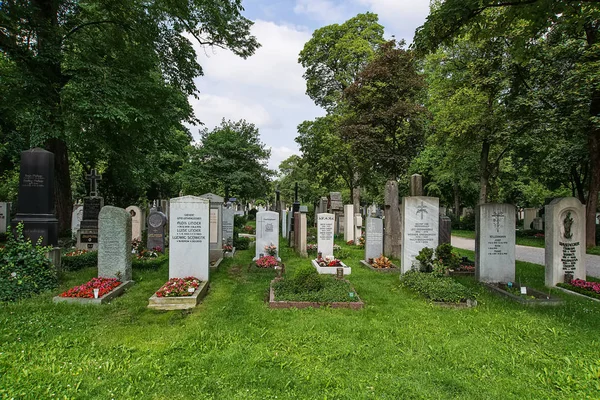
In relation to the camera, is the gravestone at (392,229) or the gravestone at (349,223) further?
the gravestone at (349,223)

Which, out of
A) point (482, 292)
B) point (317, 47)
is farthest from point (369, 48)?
point (482, 292)

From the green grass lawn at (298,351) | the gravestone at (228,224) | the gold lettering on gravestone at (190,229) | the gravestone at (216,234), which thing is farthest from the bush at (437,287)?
the gravestone at (228,224)

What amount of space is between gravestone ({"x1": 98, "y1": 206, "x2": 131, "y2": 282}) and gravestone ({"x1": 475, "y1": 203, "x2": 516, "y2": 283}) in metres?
8.51

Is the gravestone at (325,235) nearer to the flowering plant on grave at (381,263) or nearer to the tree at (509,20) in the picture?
the flowering plant on grave at (381,263)

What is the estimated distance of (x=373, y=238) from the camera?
35.2 feet

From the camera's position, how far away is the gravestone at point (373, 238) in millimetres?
10680

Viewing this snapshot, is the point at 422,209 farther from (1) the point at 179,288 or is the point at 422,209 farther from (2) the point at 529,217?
(2) the point at 529,217

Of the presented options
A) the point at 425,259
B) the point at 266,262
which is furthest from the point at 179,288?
the point at 425,259

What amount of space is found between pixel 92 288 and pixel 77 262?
340 cm

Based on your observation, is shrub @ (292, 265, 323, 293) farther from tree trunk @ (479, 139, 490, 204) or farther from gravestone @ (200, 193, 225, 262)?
tree trunk @ (479, 139, 490, 204)

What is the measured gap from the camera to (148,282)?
25.2ft

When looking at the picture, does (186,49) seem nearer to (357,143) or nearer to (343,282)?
(357,143)

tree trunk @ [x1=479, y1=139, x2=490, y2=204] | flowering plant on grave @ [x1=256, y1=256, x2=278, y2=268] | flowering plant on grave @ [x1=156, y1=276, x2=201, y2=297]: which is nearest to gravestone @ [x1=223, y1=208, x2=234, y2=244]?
flowering plant on grave @ [x1=256, y1=256, x2=278, y2=268]

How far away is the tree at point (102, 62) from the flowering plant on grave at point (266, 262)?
6799 millimetres
